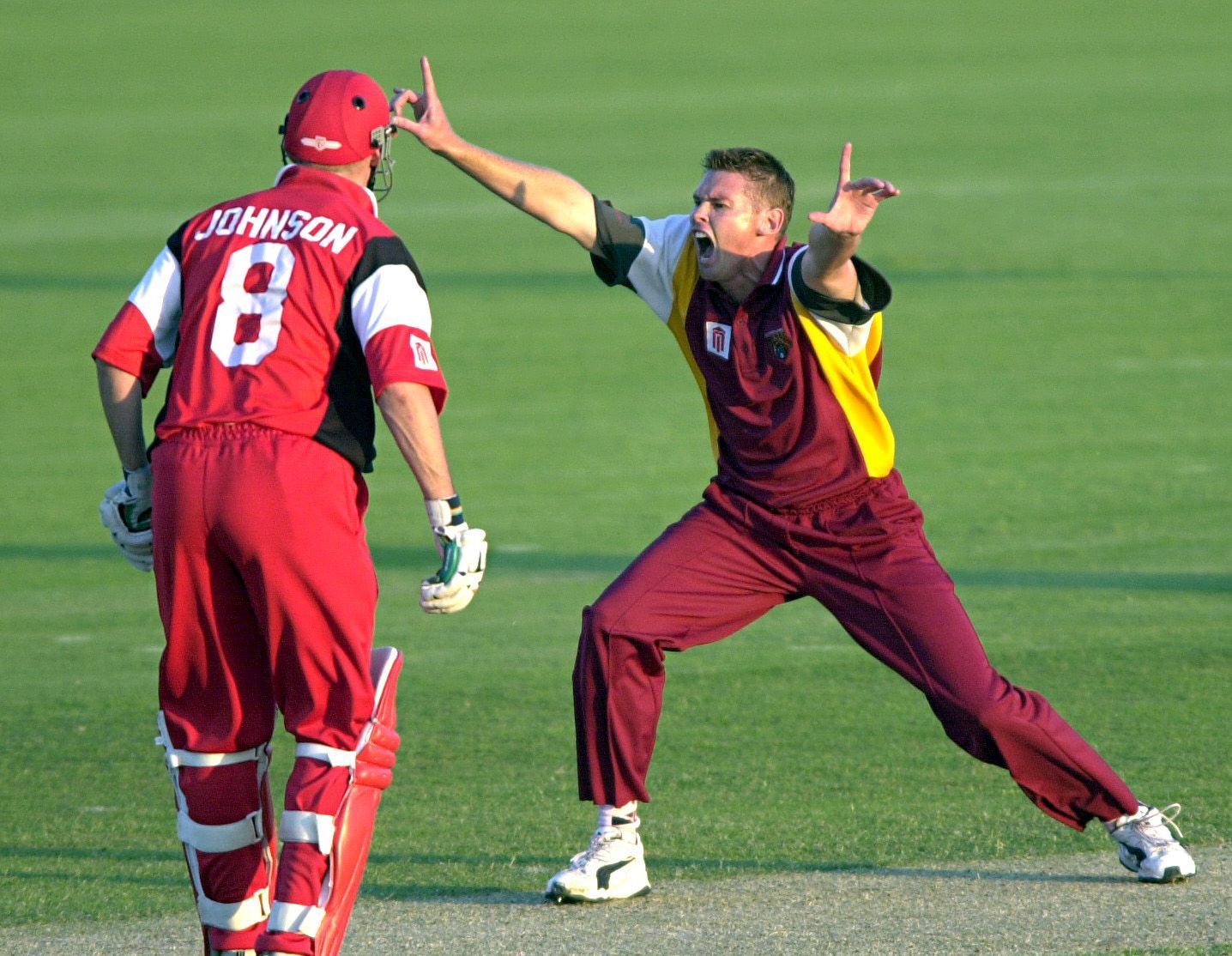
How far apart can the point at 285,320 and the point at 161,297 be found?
345 mm

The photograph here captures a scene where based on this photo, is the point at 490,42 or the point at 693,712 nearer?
the point at 693,712

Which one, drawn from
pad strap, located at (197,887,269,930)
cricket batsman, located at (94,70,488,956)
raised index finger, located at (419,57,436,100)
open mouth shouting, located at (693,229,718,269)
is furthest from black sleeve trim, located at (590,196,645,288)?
pad strap, located at (197,887,269,930)

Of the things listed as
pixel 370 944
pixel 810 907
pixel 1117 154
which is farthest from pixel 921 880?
pixel 1117 154

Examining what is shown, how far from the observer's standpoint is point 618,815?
227 inches

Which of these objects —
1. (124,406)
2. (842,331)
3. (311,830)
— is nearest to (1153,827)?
(842,331)

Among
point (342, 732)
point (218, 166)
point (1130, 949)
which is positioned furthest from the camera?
point (218, 166)

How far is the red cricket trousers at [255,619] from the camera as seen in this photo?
467 centimetres

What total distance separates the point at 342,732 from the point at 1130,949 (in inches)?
79.5

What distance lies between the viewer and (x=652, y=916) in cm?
552

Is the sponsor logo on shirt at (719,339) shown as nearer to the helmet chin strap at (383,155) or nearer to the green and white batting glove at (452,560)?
the helmet chin strap at (383,155)

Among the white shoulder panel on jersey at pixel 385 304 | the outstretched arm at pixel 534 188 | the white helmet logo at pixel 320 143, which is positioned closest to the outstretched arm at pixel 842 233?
the outstretched arm at pixel 534 188

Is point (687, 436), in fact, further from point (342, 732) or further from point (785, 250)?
point (342, 732)

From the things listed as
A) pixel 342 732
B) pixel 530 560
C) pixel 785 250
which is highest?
pixel 785 250

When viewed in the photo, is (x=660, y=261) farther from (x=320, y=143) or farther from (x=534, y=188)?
(x=320, y=143)
